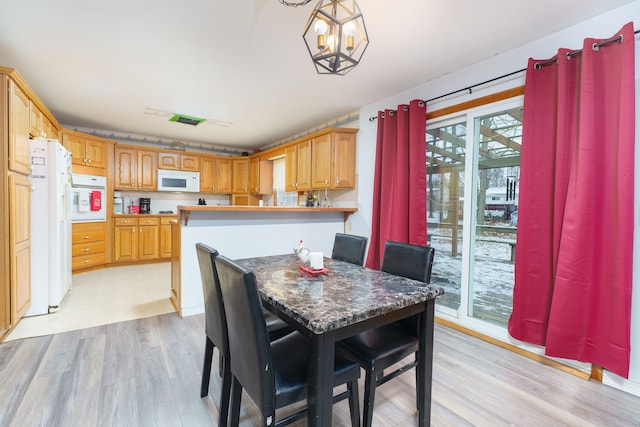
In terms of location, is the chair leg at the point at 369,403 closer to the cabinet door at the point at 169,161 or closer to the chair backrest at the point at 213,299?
the chair backrest at the point at 213,299

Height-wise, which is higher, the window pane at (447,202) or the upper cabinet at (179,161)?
the upper cabinet at (179,161)

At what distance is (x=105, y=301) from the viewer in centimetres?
341

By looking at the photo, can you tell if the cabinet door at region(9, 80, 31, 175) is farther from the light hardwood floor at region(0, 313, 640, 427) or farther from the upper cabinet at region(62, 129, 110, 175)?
the upper cabinet at region(62, 129, 110, 175)

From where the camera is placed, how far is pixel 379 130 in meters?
3.44

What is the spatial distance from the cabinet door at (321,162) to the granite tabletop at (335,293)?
222 cm

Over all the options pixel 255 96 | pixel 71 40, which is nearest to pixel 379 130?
pixel 255 96

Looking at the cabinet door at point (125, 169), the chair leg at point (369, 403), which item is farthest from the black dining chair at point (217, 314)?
the cabinet door at point (125, 169)

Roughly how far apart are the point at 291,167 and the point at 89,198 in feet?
10.4

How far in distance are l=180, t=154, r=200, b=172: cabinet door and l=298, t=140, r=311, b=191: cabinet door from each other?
2618mm

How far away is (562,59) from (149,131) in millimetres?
5700

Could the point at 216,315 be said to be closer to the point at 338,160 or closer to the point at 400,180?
the point at 400,180

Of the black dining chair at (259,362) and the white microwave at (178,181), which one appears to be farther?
the white microwave at (178,181)

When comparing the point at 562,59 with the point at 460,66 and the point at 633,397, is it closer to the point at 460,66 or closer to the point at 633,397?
the point at 460,66

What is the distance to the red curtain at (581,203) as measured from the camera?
181cm
